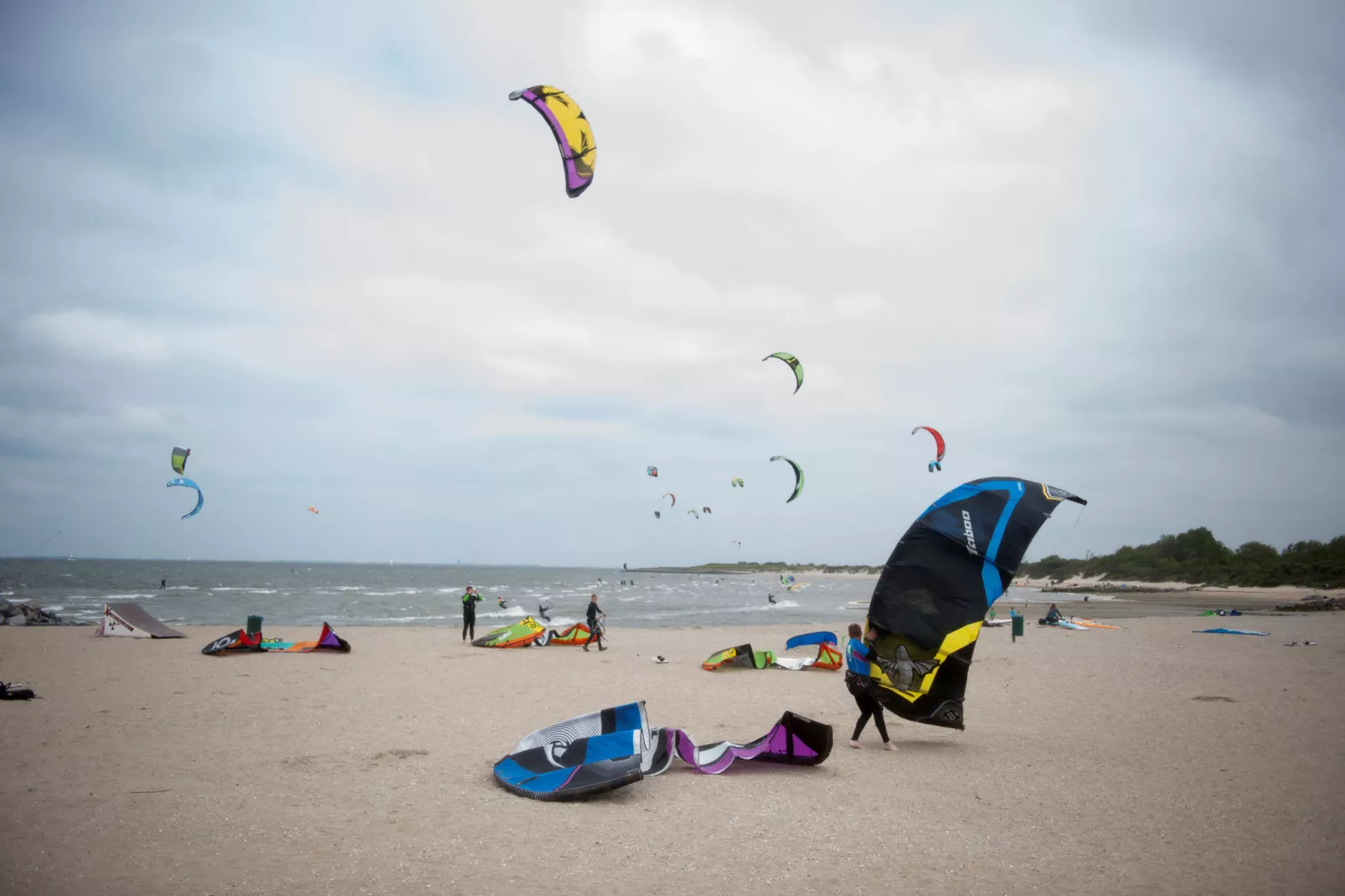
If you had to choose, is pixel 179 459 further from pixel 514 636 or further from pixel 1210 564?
pixel 1210 564

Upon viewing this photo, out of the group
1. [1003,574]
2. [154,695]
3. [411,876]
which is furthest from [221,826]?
[1003,574]

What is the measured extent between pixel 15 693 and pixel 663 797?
8.04 metres

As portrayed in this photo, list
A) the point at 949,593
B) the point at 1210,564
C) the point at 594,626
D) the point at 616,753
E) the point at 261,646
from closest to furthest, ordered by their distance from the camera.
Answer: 1. the point at 616,753
2. the point at 949,593
3. the point at 261,646
4. the point at 594,626
5. the point at 1210,564

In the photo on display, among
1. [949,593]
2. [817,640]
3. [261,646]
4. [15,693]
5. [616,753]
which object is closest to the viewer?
[616,753]

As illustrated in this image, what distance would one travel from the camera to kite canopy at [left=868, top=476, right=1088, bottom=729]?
270 inches

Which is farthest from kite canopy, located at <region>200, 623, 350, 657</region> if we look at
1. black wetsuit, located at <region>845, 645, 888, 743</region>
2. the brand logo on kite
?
the brand logo on kite

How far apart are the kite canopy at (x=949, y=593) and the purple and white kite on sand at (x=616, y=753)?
1.08 meters

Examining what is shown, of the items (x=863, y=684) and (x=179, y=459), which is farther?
(x=179, y=459)

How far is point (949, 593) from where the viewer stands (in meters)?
6.96

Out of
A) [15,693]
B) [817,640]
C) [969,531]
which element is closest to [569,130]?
Result: [969,531]

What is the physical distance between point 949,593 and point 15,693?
408 inches

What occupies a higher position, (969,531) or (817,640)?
(969,531)

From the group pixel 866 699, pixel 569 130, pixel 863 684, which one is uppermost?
pixel 569 130

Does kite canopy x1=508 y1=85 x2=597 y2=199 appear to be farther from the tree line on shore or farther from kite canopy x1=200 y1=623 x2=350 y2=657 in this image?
the tree line on shore
